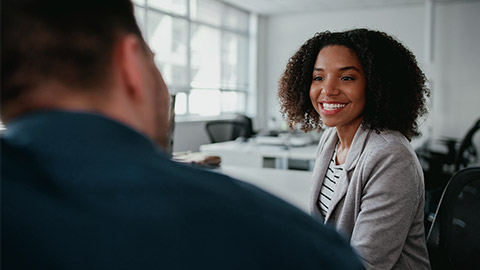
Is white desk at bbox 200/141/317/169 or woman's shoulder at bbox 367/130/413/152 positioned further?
white desk at bbox 200/141/317/169

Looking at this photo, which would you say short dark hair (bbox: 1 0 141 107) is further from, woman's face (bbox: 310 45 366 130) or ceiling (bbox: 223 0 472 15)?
ceiling (bbox: 223 0 472 15)

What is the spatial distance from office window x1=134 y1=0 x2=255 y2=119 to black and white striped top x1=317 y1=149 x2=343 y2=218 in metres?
Result: 4.44

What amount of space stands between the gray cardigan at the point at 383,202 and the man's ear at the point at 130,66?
0.92m

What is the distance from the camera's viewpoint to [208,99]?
739cm

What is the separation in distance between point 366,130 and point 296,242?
3.28ft

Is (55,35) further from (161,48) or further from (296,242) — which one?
(161,48)

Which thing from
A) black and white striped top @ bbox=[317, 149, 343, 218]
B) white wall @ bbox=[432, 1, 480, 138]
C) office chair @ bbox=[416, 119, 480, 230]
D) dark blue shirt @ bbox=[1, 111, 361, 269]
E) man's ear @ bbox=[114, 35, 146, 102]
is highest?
white wall @ bbox=[432, 1, 480, 138]

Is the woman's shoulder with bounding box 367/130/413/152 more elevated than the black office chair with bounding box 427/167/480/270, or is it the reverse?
the woman's shoulder with bounding box 367/130/413/152

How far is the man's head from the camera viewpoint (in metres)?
0.43

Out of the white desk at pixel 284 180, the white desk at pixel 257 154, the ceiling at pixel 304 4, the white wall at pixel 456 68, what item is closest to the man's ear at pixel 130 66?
the white desk at pixel 284 180

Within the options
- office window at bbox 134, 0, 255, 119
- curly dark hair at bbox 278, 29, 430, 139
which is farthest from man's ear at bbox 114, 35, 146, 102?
office window at bbox 134, 0, 255, 119

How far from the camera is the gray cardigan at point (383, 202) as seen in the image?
1.18 meters

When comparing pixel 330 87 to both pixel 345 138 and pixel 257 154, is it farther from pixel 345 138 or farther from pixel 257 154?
pixel 257 154

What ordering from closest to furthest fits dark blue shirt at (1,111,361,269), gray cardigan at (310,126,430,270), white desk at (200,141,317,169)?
dark blue shirt at (1,111,361,269) < gray cardigan at (310,126,430,270) < white desk at (200,141,317,169)
